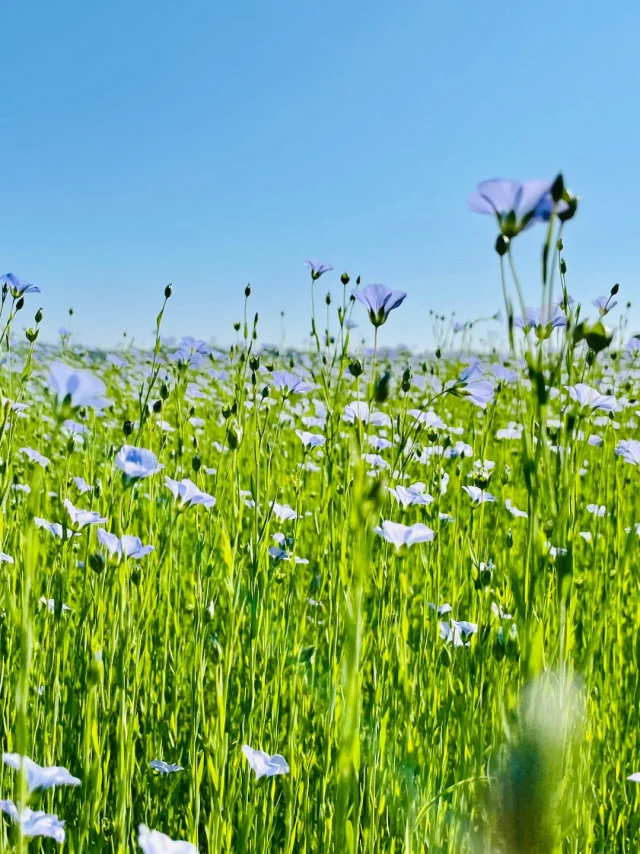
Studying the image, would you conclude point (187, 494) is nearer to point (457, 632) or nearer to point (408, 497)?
point (408, 497)

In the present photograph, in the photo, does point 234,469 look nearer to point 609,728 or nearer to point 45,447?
point 609,728

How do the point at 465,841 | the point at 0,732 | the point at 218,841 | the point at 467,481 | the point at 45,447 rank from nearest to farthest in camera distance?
the point at 218,841 → the point at 465,841 → the point at 0,732 → the point at 467,481 → the point at 45,447

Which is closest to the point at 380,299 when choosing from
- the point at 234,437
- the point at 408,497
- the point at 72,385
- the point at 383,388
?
the point at 234,437

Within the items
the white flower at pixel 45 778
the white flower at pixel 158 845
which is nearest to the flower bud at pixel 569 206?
the white flower at pixel 158 845

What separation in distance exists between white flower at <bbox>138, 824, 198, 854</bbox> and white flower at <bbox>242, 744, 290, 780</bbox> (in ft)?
1.24

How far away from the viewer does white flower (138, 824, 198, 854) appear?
848 mm

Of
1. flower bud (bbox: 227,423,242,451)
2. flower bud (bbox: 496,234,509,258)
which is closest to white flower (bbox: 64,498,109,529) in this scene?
flower bud (bbox: 227,423,242,451)

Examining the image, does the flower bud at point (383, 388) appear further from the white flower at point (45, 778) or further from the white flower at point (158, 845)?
the white flower at point (45, 778)

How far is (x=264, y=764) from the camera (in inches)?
52.1

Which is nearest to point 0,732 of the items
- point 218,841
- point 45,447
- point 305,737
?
point 305,737

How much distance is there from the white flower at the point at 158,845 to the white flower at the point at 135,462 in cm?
59

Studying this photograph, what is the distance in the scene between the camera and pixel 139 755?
78.0 inches

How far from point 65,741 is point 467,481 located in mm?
2296

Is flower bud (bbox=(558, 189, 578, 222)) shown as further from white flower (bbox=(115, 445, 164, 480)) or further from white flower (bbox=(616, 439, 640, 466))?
white flower (bbox=(616, 439, 640, 466))
